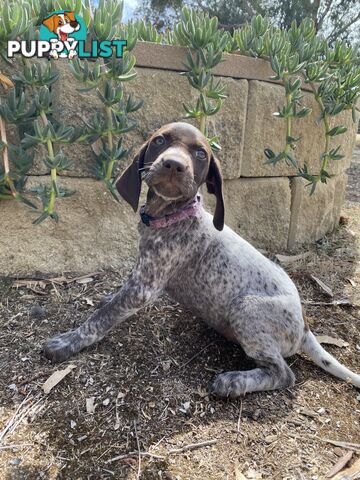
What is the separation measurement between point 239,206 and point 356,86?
158 cm

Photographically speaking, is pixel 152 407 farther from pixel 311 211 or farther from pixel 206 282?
pixel 311 211

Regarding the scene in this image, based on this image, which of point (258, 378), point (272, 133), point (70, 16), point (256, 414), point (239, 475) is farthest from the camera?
point (272, 133)

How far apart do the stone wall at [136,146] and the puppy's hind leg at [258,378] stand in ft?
4.82

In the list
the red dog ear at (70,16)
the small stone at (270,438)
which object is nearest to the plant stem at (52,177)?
the red dog ear at (70,16)

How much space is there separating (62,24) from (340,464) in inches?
123

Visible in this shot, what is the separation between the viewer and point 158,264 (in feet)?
7.82

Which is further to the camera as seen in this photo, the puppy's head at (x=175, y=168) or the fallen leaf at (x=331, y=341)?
the fallen leaf at (x=331, y=341)

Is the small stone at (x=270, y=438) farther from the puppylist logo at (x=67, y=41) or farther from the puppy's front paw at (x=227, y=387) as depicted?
the puppylist logo at (x=67, y=41)

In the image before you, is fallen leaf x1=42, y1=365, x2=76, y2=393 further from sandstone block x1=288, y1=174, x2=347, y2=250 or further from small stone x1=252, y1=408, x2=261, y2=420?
sandstone block x1=288, y1=174, x2=347, y2=250

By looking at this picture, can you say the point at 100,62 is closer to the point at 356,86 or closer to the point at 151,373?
the point at 151,373

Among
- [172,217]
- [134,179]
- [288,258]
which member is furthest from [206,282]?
[288,258]

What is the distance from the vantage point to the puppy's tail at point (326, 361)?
2383 mm

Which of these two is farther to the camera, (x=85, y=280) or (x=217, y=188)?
(x=85, y=280)

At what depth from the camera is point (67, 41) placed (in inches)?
113
